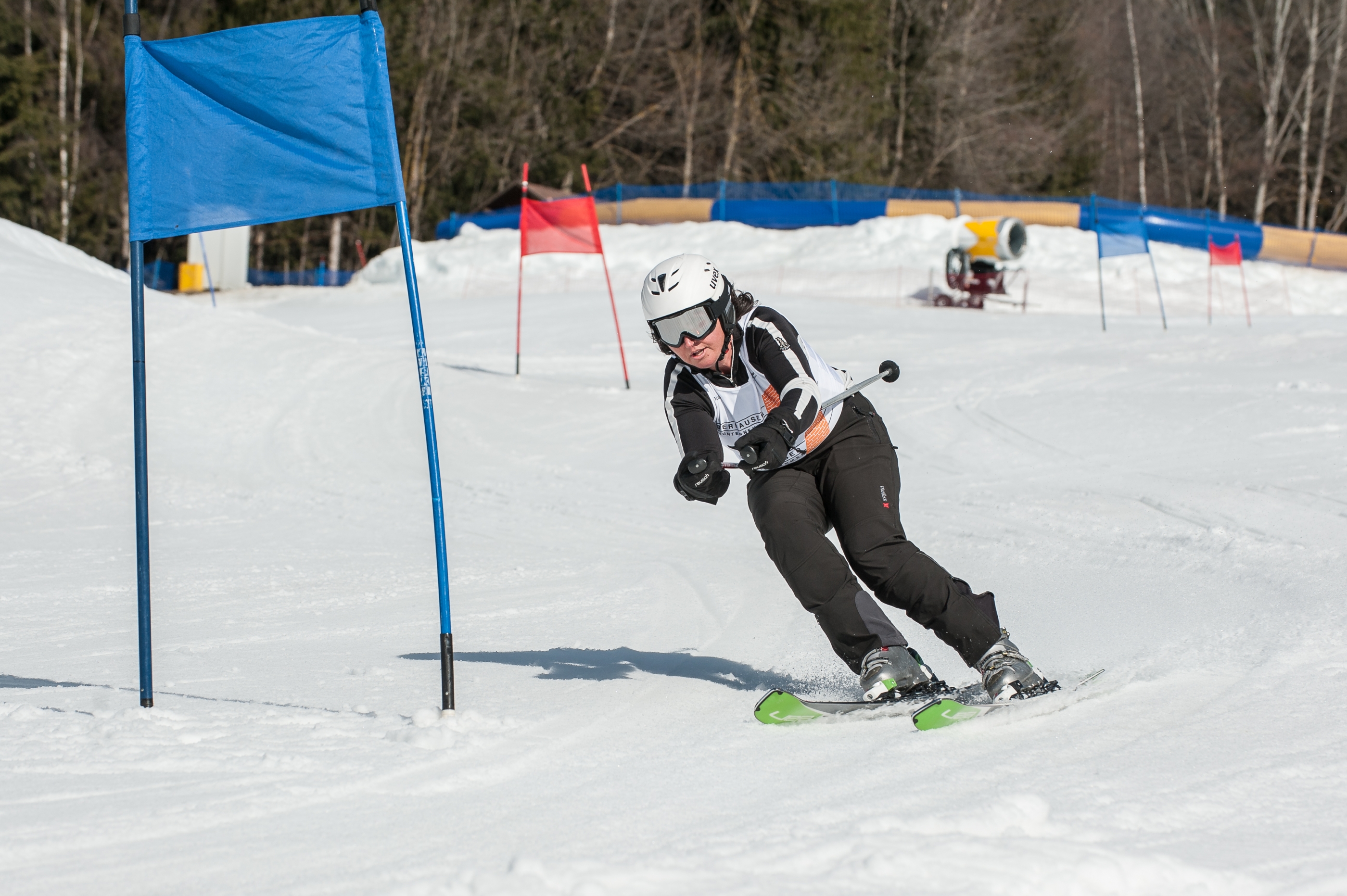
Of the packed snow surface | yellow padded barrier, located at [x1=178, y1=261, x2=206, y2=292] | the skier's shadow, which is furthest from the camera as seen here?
yellow padded barrier, located at [x1=178, y1=261, x2=206, y2=292]

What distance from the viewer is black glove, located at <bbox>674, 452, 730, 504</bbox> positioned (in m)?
3.70

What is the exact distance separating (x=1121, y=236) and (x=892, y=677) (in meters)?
21.1

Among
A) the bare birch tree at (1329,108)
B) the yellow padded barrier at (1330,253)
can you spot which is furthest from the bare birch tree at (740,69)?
the yellow padded barrier at (1330,253)

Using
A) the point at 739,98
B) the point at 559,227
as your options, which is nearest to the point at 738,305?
the point at 559,227

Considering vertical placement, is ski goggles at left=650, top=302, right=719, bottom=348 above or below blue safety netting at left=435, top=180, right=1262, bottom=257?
below

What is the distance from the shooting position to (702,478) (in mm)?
3703

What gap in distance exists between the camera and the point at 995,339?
1762 centimetres

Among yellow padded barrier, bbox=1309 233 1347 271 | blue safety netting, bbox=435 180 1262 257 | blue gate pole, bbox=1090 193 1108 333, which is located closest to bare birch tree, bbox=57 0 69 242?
blue safety netting, bbox=435 180 1262 257

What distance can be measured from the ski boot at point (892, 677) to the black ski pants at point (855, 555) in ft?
0.10

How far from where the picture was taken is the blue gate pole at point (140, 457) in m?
3.86

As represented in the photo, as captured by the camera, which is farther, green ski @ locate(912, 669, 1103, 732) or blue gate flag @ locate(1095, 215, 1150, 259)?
blue gate flag @ locate(1095, 215, 1150, 259)

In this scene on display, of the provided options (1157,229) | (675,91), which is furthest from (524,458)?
(675,91)

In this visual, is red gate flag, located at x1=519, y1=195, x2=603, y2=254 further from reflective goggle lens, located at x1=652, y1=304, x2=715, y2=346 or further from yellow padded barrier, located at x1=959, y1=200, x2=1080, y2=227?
yellow padded barrier, located at x1=959, y1=200, x2=1080, y2=227

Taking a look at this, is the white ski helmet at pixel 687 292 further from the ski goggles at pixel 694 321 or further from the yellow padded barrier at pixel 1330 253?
the yellow padded barrier at pixel 1330 253
